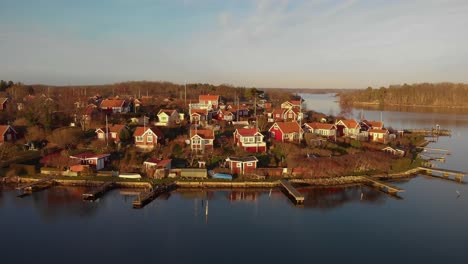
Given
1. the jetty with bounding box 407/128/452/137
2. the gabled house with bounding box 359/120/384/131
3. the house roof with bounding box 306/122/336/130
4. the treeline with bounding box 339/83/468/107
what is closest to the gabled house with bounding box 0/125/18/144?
the house roof with bounding box 306/122/336/130

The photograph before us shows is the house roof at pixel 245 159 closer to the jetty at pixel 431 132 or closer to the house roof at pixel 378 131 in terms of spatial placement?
the house roof at pixel 378 131

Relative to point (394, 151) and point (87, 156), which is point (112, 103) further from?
point (394, 151)

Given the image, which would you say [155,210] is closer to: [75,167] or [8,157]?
[75,167]

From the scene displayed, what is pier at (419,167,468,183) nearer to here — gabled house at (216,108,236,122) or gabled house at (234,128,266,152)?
gabled house at (234,128,266,152)

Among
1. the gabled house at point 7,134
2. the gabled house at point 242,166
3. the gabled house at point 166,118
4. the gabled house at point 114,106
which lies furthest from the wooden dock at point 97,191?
the gabled house at point 114,106

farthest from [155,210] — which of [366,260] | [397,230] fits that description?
[397,230]

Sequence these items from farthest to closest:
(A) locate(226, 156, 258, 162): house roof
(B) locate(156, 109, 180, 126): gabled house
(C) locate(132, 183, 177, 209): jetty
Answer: (B) locate(156, 109, 180, 126): gabled house → (A) locate(226, 156, 258, 162): house roof → (C) locate(132, 183, 177, 209): jetty
